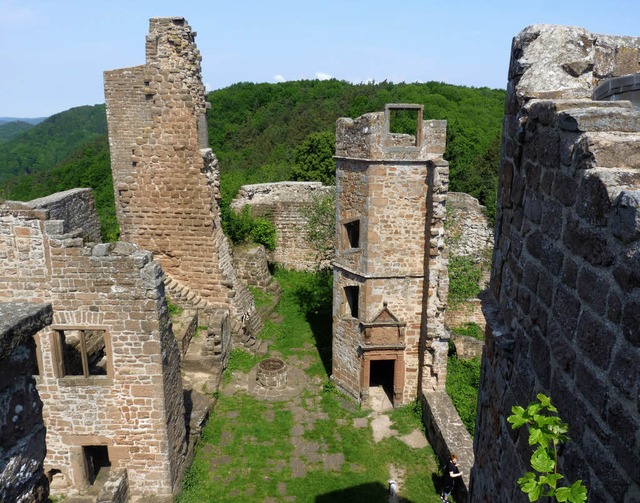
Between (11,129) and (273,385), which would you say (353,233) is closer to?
(273,385)

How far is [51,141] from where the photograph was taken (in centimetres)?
7550

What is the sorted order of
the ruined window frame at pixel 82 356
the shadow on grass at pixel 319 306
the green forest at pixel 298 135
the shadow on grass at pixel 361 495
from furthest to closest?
the green forest at pixel 298 135
the shadow on grass at pixel 319 306
the shadow on grass at pixel 361 495
the ruined window frame at pixel 82 356

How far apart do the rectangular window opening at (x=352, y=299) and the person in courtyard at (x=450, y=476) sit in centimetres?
416

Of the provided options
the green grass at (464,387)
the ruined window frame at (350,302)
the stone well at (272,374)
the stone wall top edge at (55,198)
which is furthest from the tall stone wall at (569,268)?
the stone wall top edge at (55,198)

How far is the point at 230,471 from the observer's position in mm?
9523

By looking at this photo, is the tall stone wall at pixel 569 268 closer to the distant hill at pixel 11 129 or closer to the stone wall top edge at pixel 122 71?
the stone wall top edge at pixel 122 71

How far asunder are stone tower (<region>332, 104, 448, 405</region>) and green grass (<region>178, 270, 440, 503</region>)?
3.30 ft

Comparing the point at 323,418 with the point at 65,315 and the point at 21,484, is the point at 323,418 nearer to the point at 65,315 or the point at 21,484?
the point at 65,315

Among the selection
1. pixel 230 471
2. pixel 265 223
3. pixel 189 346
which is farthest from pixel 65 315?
pixel 265 223

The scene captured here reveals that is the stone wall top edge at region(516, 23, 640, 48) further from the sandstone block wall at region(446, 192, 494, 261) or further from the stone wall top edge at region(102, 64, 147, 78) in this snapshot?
the stone wall top edge at region(102, 64, 147, 78)

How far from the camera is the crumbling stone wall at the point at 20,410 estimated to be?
8.14 feet

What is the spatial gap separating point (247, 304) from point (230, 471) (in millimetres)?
5762

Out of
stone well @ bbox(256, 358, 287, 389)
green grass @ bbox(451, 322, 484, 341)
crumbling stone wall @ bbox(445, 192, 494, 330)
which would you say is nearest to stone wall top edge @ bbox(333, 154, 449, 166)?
stone well @ bbox(256, 358, 287, 389)

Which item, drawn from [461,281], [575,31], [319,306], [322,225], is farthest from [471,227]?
[575,31]
